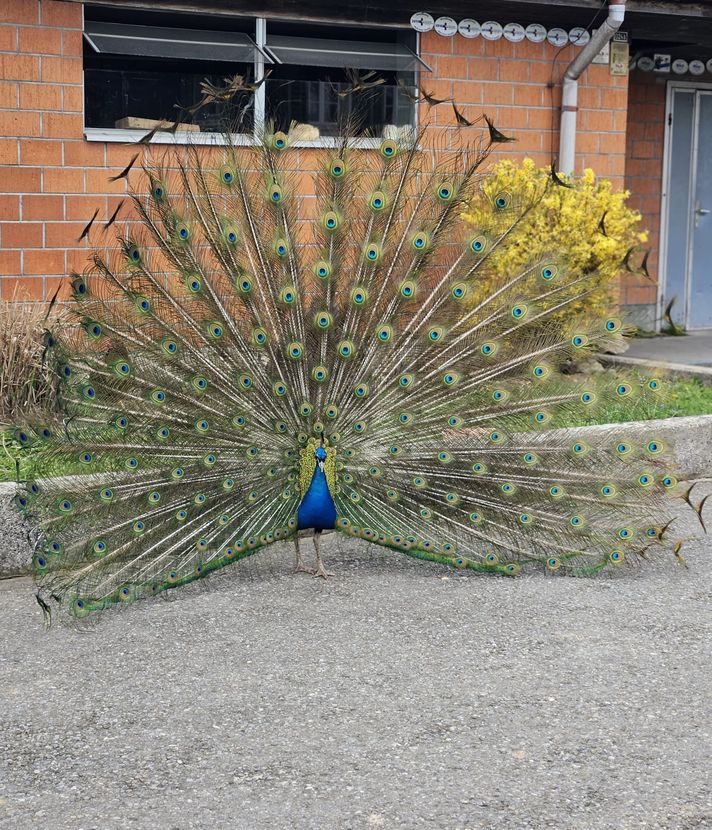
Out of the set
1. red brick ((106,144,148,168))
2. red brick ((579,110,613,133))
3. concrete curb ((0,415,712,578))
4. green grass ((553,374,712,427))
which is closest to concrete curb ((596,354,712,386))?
green grass ((553,374,712,427))

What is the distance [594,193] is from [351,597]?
17.3ft

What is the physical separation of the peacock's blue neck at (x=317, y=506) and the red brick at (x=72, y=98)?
14.7ft

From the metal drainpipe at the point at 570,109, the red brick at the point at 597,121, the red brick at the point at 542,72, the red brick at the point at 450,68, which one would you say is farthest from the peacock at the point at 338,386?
the red brick at the point at 597,121

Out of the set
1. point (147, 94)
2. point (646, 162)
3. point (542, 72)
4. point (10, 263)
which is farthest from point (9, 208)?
point (646, 162)

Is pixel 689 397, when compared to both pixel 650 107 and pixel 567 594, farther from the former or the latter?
pixel 650 107

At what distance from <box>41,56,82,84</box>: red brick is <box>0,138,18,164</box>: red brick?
1.64ft

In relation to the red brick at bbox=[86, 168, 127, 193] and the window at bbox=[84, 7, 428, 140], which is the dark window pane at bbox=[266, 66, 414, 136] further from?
the red brick at bbox=[86, 168, 127, 193]

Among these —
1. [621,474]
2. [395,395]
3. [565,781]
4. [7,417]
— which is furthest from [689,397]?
[565,781]

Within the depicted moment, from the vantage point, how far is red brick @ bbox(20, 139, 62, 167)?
27.2ft

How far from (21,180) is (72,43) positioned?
1030 millimetres

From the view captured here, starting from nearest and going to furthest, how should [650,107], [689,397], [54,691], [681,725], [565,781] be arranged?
[565,781] → [681,725] → [54,691] → [689,397] → [650,107]

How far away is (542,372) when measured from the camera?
17.6 feet

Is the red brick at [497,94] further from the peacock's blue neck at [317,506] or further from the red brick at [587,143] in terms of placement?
the peacock's blue neck at [317,506]

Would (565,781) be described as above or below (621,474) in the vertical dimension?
below
